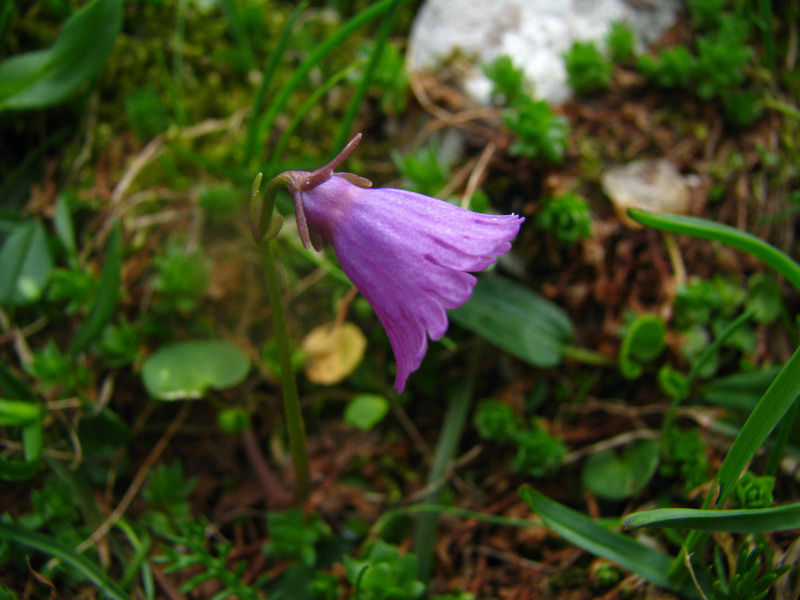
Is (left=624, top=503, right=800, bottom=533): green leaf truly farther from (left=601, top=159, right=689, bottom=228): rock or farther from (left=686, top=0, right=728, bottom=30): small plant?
(left=686, top=0, right=728, bottom=30): small plant

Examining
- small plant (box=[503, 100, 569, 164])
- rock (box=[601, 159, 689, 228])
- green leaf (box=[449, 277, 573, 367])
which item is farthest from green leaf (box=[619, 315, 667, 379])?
small plant (box=[503, 100, 569, 164])

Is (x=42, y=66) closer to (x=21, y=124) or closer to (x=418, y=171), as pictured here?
(x=21, y=124)

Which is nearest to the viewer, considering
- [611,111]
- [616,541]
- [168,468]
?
[616,541]

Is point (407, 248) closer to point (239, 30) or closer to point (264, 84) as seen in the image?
point (264, 84)

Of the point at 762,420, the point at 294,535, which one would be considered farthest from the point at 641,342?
the point at 294,535

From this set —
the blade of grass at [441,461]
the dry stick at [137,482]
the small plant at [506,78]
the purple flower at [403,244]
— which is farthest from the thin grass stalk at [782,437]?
the dry stick at [137,482]

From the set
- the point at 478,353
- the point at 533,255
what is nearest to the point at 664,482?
the point at 478,353
